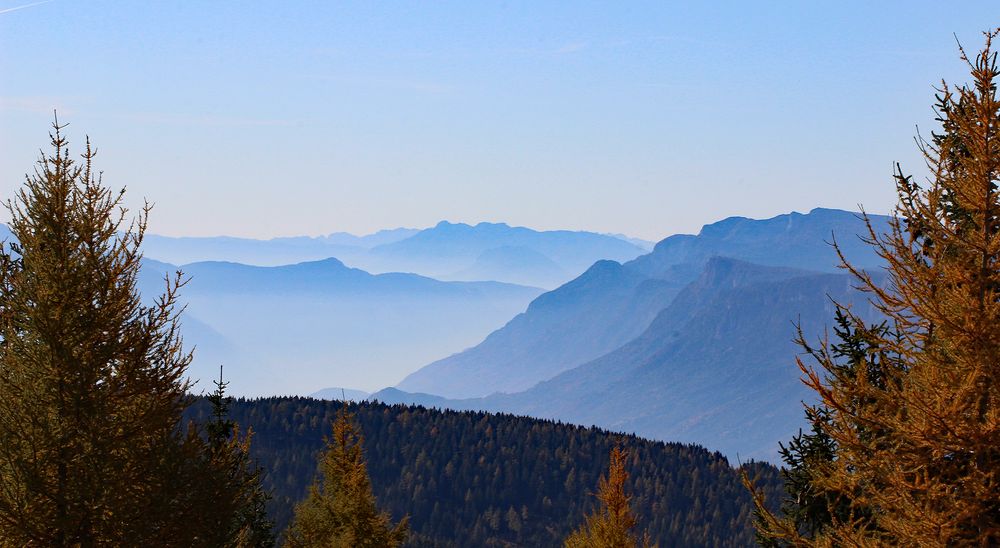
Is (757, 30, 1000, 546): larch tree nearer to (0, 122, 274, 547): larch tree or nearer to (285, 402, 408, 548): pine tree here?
(0, 122, 274, 547): larch tree

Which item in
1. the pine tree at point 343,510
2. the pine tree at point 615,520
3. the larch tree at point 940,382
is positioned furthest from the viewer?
the pine tree at point 343,510

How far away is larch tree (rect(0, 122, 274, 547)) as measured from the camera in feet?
46.2

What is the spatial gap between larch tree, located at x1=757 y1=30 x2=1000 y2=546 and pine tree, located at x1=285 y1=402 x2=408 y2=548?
21.6 metres

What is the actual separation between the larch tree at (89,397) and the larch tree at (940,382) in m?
9.12

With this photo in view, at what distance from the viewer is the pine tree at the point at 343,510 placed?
33.1 meters

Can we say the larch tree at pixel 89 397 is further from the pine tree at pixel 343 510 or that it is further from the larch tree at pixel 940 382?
the pine tree at pixel 343 510

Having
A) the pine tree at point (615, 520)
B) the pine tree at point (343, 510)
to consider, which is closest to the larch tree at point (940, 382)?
the pine tree at point (615, 520)

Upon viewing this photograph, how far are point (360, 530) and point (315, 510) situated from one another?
240 centimetres

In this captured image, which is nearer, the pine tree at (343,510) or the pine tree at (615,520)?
the pine tree at (615,520)

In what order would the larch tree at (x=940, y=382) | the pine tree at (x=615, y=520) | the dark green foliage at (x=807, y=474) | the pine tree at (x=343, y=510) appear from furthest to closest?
the pine tree at (x=343, y=510), the pine tree at (x=615, y=520), the dark green foliage at (x=807, y=474), the larch tree at (x=940, y=382)

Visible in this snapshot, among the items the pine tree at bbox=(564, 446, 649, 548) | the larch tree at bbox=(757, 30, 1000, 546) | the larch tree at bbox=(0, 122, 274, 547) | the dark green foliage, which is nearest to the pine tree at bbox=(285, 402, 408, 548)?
the pine tree at bbox=(564, 446, 649, 548)

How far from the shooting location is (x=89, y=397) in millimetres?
14750

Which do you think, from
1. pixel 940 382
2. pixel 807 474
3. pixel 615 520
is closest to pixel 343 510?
pixel 615 520

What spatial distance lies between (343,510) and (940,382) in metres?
24.1
